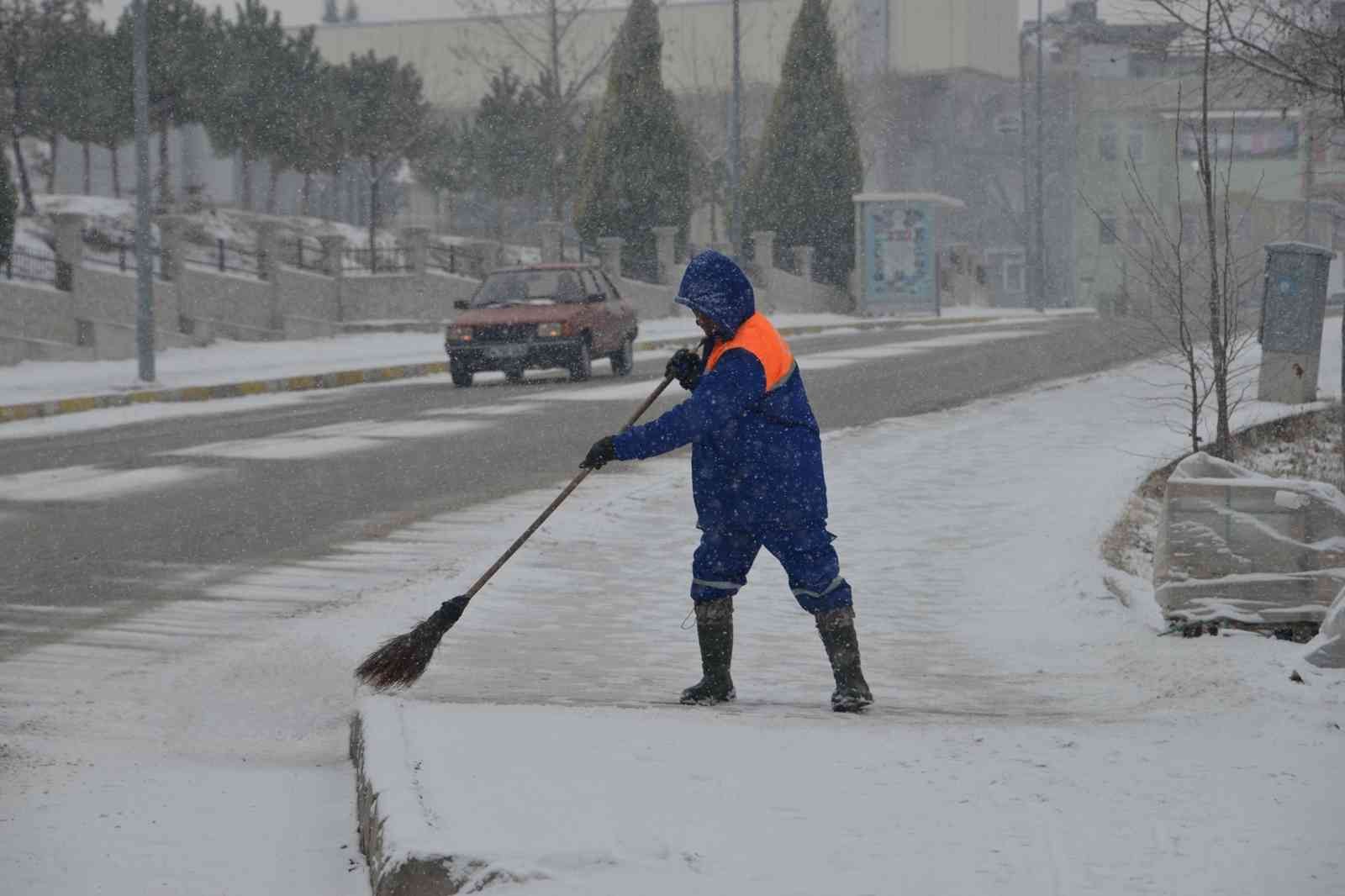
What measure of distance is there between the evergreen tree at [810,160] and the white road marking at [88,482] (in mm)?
40211

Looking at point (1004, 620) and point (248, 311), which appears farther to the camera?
point (248, 311)

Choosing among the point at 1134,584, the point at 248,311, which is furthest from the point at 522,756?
the point at 248,311

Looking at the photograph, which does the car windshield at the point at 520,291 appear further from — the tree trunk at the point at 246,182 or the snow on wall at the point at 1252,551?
the tree trunk at the point at 246,182

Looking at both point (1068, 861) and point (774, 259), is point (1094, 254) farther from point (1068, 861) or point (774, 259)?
point (1068, 861)

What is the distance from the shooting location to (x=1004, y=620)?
30.2ft

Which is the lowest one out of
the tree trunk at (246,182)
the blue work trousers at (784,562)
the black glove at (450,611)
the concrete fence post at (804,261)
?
the black glove at (450,611)

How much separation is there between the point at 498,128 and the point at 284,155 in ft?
30.4

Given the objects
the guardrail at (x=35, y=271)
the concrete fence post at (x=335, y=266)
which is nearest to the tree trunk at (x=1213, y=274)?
the guardrail at (x=35, y=271)

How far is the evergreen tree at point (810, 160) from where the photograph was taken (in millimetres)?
53781

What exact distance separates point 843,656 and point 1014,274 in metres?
84.1

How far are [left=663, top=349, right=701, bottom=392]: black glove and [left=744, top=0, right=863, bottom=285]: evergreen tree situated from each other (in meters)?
47.6

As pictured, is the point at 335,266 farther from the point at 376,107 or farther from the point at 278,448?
the point at 278,448

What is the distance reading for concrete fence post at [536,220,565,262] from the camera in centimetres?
4566

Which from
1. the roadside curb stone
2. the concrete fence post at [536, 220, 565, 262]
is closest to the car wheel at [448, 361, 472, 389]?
the roadside curb stone
